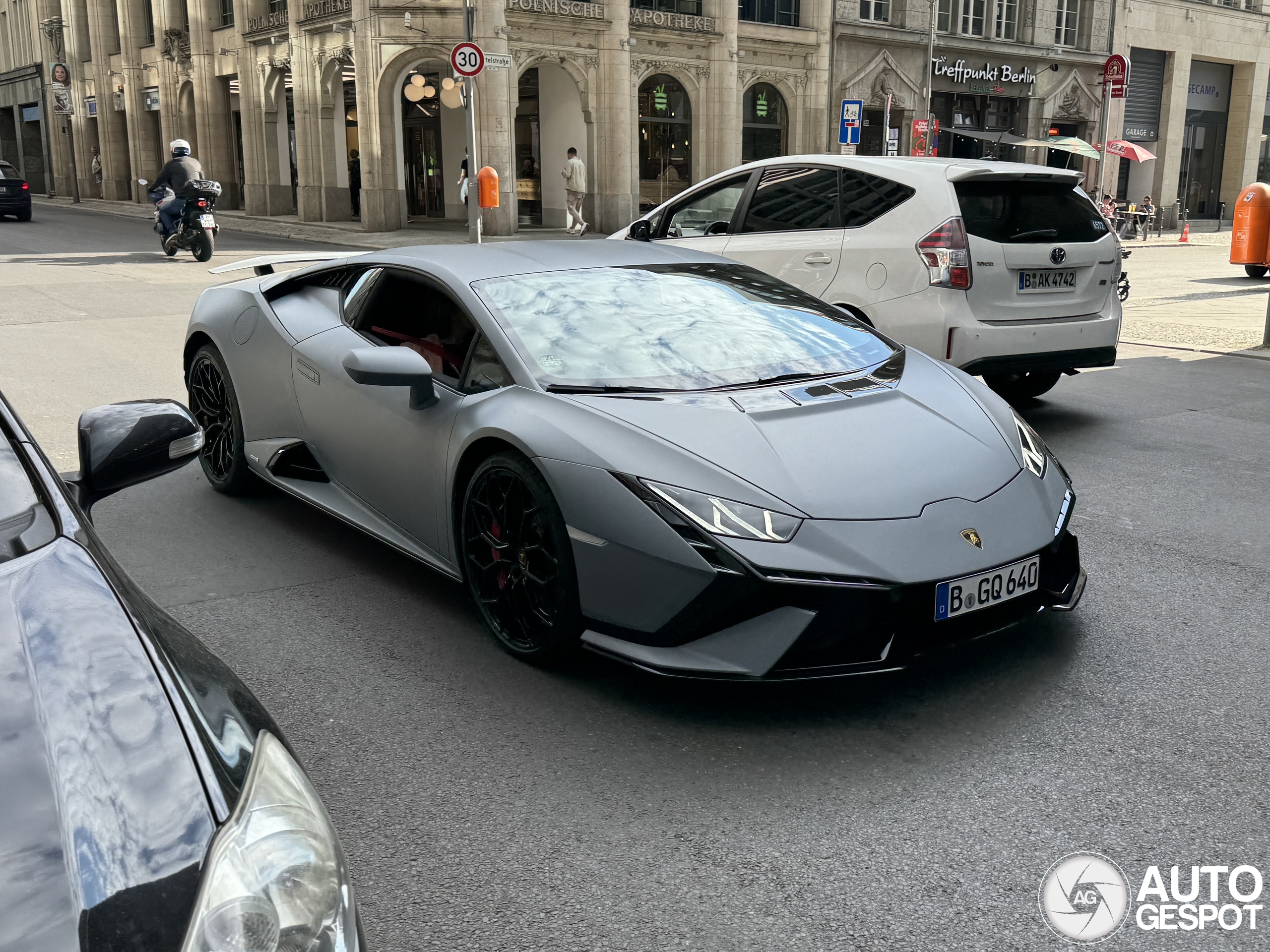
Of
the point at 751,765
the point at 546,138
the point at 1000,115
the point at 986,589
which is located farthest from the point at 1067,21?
the point at 751,765

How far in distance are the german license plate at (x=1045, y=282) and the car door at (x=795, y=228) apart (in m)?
1.17

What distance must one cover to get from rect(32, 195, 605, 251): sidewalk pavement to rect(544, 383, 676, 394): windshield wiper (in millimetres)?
19101

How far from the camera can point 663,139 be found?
32.8 m

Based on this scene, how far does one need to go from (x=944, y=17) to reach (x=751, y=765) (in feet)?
126

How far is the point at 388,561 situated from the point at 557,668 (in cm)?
143

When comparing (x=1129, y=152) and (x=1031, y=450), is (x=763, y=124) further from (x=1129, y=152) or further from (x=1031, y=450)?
(x=1031, y=450)

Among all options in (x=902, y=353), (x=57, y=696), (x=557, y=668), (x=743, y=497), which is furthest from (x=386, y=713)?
(x=902, y=353)

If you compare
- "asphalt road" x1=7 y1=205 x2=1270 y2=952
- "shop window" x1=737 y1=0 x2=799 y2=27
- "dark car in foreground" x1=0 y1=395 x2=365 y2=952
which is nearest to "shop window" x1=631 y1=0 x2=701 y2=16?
"shop window" x1=737 y1=0 x2=799 y2=27

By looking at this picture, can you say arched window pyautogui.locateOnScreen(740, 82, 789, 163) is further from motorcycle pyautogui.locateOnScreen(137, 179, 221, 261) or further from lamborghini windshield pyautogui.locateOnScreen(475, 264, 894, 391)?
lamborghini windshield pyautogui.locateOnScreen(475, 264, 894, 391)

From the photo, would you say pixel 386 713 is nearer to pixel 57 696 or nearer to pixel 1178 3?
pixel 57 696

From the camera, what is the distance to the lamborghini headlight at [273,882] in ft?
4.46

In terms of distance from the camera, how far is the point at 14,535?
1992 millimetres

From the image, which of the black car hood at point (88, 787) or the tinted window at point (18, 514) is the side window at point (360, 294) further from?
the black car hood at point (88, 787)

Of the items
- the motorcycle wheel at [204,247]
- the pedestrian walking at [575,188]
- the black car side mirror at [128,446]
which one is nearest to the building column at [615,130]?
the pedestrian walking at [575,188]
